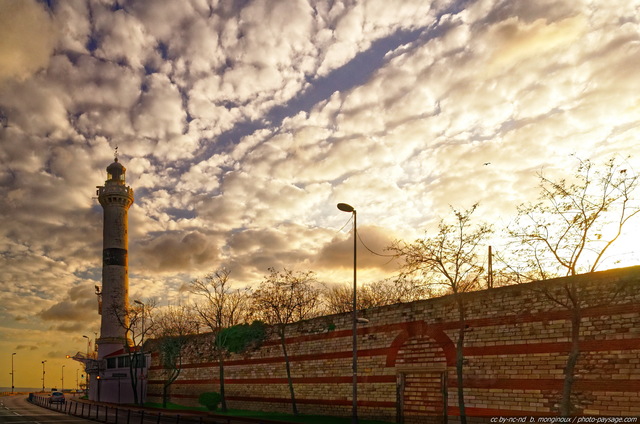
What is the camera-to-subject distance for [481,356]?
69.5 ft

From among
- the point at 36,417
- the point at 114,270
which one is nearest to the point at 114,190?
the point at 114,270

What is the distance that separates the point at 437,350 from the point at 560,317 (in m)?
6.51

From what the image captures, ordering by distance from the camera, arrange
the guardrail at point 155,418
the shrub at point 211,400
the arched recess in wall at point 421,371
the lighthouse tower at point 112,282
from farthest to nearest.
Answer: the lighthouse tower at point 112,282
the shrub at point 211,400
the guardrail at point 155,418
the arched recess in wall at point 421,371

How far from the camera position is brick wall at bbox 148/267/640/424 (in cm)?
1680

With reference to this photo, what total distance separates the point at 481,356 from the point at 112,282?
2154 inches

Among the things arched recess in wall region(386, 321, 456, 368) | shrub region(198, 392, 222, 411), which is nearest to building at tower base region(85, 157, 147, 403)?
shrub region(198, 392, 222, 411)

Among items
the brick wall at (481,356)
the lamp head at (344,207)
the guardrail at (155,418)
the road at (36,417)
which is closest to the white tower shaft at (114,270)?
the road at (36,417)

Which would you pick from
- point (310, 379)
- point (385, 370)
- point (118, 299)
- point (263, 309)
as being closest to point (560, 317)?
point (385, 370)

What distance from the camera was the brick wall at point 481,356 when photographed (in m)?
16.8

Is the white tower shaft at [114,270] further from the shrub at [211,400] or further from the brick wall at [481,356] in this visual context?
the brick wall at [481,356]

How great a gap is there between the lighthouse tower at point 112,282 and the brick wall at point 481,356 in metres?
36.3

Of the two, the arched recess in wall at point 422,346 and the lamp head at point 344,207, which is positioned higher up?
the lamp head at point 344,207

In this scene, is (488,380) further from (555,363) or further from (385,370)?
(385,370)

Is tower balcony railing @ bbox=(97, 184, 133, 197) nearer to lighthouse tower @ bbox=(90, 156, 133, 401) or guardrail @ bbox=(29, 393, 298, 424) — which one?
lighthouse tower @ bbox=(90, 156, 133, 401)
